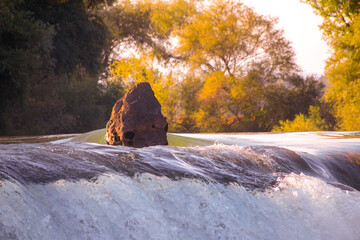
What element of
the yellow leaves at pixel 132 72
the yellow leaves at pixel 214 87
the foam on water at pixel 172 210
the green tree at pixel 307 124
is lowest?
the foam on water at pixel 172 210

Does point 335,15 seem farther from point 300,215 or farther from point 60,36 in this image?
point 300,215

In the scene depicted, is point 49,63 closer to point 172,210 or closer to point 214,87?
point 214,87

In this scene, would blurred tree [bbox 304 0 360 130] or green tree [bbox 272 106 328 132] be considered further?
green tree [bbox 272 106 328 132]

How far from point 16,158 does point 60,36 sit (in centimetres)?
944

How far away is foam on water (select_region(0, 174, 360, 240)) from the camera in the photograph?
167cm

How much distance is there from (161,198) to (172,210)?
3.8 inches

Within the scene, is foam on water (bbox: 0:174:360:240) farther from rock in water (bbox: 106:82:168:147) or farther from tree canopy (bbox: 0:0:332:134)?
tree canopy (bbox: 0:0:332:134)

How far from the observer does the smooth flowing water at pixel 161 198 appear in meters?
1.72

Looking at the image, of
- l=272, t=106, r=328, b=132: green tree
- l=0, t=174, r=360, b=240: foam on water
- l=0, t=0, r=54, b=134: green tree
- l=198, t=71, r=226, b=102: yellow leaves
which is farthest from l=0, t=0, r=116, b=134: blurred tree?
l=0, t=174, r=360, b=240: foam on water

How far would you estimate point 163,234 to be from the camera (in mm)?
1843

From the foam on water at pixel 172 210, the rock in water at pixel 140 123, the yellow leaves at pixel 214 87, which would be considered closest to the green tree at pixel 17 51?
the rock in water at pixel 140 123

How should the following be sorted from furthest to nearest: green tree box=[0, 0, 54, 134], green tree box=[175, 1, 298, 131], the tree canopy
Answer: green tree box=[175, 1, 298, 131] < the tree canopy < green tree box=[0, 0, 54, 134]

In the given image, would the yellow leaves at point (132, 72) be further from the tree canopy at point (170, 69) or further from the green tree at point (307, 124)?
the green tree at point (307, 124)

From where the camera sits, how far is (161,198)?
2070mm
